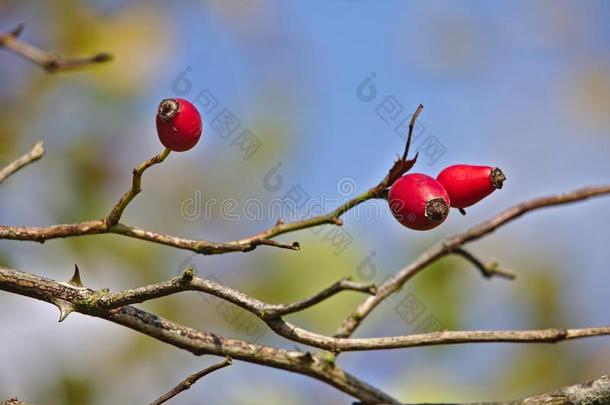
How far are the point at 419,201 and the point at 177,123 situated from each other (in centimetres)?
69

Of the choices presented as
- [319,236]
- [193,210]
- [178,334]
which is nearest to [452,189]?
[178,334]

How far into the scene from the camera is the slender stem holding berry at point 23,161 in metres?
2.15

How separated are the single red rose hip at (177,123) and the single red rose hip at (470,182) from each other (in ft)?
2.41

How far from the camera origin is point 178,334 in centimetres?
189

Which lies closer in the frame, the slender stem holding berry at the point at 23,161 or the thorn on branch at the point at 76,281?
the thorn on branch at the point at 76,281

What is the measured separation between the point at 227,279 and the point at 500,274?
A: 71.5 inches

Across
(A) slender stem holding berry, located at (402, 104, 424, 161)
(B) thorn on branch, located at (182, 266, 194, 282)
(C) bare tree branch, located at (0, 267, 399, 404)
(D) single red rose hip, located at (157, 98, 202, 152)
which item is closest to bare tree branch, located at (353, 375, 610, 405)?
(C) bare tree branch, located at (0, 267, 399, 404)

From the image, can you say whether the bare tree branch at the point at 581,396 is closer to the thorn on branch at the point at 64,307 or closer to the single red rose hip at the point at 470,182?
the single red rose hip at the point at 470,182

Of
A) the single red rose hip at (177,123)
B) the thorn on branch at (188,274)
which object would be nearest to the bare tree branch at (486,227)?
the single red rose hip at (177,123)

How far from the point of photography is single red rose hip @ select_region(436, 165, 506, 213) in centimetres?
206

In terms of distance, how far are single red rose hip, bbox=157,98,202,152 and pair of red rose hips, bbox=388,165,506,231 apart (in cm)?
58

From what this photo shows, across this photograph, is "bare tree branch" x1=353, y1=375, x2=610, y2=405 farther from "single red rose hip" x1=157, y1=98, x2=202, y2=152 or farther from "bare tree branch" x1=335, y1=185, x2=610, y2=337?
"single red rose hip" x1=157, y1=98, x2=202, y2=152

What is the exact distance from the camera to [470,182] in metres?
2.07

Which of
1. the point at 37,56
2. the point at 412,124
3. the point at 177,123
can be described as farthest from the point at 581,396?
the point at 37,56
